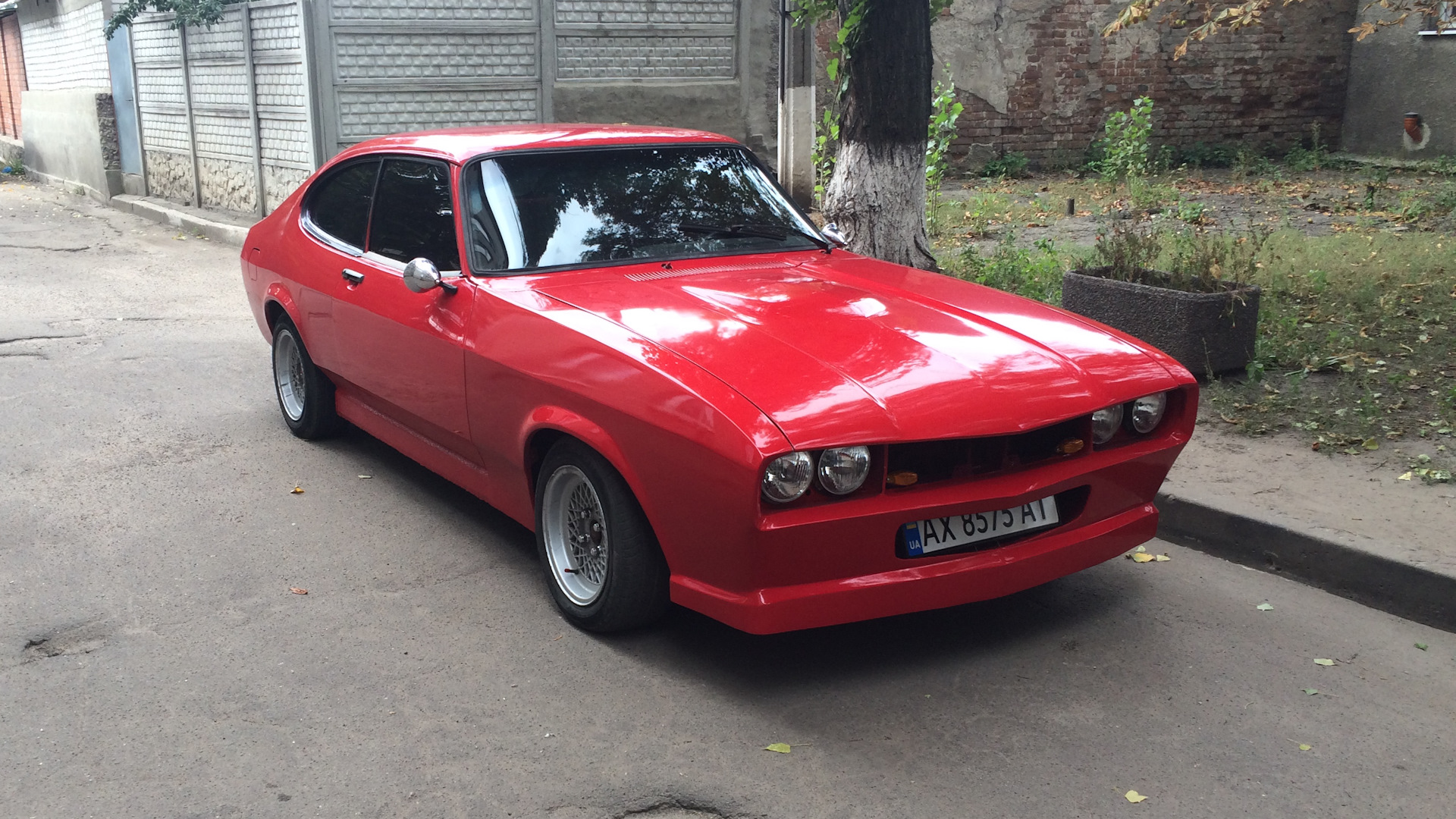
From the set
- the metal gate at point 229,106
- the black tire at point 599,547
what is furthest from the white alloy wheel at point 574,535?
the metal gate at point 229,106

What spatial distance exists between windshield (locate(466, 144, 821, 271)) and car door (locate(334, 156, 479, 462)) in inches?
6.9

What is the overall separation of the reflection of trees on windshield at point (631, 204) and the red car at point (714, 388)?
11 mm

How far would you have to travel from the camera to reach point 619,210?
15.6 ft

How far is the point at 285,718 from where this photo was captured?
3.41 metres

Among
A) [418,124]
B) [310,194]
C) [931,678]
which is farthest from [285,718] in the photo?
[418,124]

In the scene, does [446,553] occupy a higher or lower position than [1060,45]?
lower

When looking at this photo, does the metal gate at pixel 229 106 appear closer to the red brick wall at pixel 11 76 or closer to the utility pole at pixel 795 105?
the utility pole at pixel 795 105

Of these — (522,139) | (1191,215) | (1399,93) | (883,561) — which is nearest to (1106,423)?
(883,561)

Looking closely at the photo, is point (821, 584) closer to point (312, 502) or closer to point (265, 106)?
point (312, 502)

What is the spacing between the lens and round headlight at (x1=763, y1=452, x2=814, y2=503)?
3.23 m

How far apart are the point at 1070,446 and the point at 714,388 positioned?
3.67ft

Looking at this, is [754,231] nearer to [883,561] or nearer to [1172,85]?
[883,561]

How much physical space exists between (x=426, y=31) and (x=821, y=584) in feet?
35.6

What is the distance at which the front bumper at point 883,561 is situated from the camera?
3.30 meters
